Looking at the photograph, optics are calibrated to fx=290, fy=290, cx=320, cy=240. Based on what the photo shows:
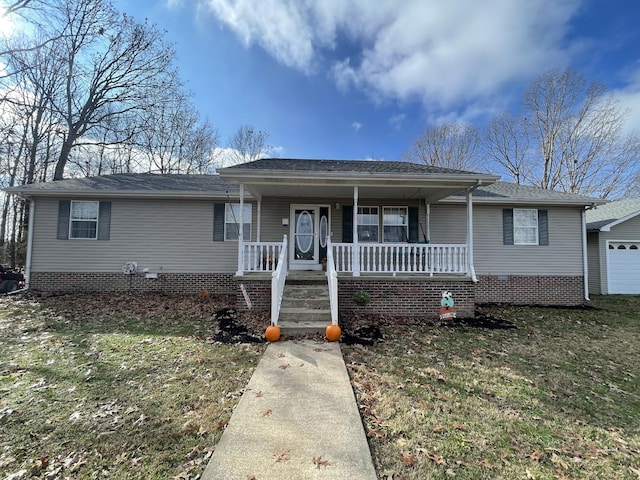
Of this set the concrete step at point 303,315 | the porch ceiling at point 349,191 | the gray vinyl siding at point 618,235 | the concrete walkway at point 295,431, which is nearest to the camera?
the concrete walkway at point 295,431

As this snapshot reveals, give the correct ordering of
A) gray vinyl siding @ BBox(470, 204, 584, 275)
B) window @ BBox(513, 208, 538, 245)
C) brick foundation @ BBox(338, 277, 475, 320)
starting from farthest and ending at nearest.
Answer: window @ BBox(513, 208, 538, 245) → gray vinyl siding @ BBox(470, 204, 584, 275) → brick foundation @ BBox(338, 277, 475, 320)

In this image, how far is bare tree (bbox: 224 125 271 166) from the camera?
2480cm

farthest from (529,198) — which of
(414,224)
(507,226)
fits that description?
(414,224)

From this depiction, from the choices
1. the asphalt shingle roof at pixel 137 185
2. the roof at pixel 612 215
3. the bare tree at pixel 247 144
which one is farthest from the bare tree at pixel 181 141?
the roof at pixel 612 215

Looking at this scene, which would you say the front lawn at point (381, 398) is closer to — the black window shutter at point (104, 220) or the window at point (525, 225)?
the black window shutter at point (104, 220)

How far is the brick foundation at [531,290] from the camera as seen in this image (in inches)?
383

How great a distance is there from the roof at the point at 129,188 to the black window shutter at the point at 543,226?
408 inches

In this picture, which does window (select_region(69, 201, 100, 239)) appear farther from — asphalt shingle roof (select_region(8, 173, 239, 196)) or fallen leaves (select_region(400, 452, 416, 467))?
fallen leaves (select_region(400, 452, 416, 467))

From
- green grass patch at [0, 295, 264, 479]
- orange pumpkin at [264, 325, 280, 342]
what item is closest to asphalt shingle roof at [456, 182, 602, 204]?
orange pumpkin at [264, 325, 280, 342]

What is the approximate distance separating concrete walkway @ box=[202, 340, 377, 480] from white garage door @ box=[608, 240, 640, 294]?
13.4 metres

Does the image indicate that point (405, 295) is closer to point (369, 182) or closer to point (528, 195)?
point (369, 182)

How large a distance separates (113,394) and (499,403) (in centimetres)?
462

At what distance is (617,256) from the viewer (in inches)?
455

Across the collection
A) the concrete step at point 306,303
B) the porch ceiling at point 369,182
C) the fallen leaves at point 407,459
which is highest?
the porch ceiling at point 369,182
